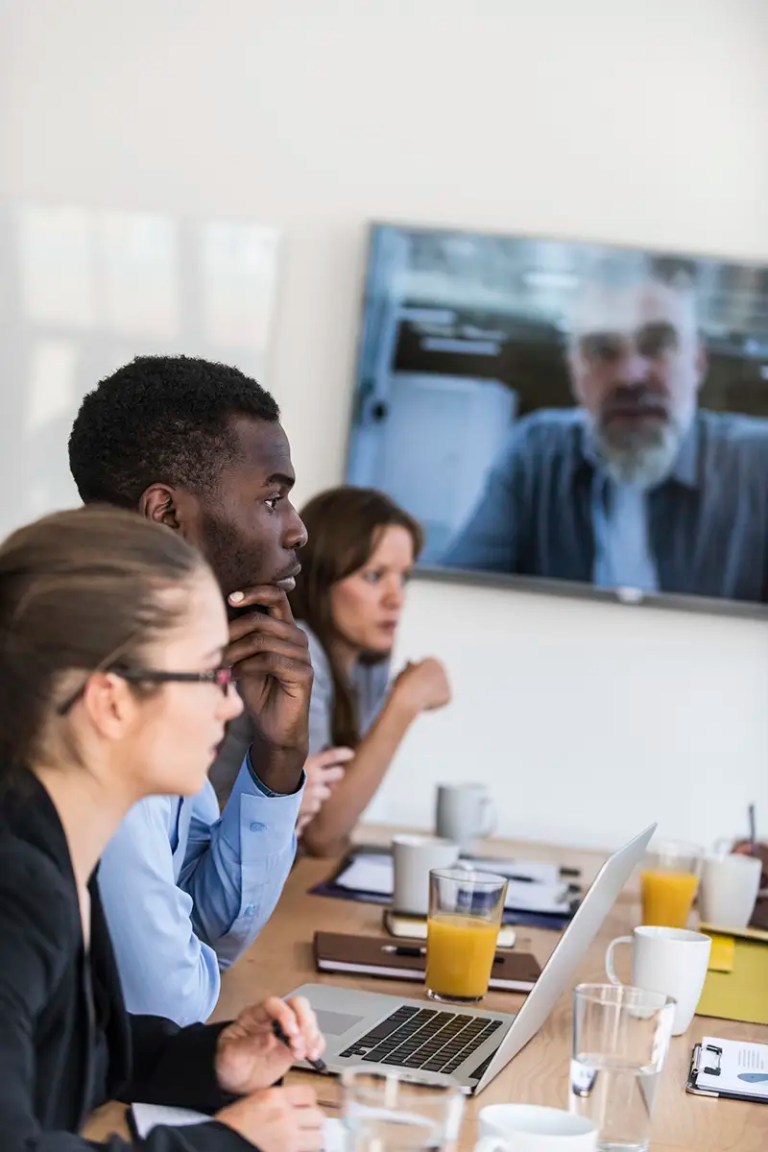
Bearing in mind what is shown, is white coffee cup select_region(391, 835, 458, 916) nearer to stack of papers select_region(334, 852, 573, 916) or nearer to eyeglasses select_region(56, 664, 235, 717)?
stack of papers select_region(334, 852, 573, 916)

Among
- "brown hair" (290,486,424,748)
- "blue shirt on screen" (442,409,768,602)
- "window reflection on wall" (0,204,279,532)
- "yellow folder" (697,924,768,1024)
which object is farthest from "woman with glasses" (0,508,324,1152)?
"window reflection on wall" (0,204,279,532)

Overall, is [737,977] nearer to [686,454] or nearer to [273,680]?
[273,680]

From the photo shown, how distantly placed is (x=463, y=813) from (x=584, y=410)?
1.31m

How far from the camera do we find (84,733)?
970mm

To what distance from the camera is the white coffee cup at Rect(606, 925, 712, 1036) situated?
1.41m

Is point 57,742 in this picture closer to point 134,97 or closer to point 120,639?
point 120,639

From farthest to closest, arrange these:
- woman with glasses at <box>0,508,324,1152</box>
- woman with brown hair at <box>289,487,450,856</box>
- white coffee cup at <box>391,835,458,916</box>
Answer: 1. woman with brown hair at <box>289,487,450,856</box>
2. white coffee cup at <box>391,835,458,916</box>
3. woman with glasses at <box>0,508,324,1152</box>

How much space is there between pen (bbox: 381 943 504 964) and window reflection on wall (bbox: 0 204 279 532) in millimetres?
2090

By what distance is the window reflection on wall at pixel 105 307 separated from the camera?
11.8ft

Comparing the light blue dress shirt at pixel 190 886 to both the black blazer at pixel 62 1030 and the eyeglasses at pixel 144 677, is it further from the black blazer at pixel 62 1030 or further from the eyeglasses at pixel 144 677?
the eyeglasses at pixel 144 677

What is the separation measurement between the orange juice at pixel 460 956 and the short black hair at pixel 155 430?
0.49m

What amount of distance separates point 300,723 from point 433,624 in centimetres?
196

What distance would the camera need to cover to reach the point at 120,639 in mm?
952

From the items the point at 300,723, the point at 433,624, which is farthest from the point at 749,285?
the point at 300,723
